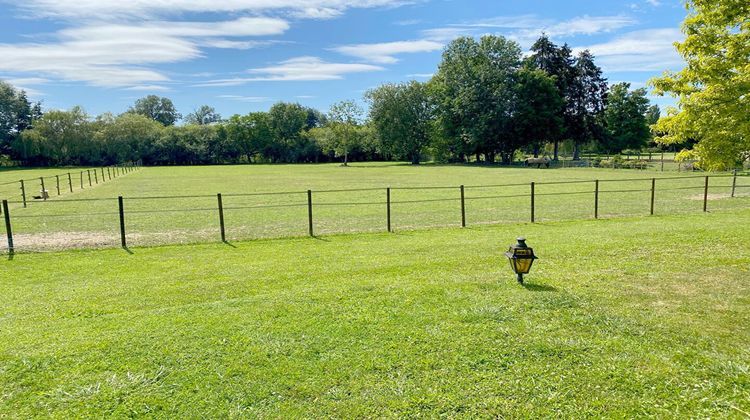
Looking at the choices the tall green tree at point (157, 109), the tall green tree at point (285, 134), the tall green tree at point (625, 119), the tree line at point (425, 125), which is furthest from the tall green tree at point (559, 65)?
the tall green tree at point (157, 109)

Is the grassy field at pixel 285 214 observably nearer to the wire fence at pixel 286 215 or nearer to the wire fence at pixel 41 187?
the wire fence at pixel 286 215

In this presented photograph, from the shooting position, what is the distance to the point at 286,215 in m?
16.4

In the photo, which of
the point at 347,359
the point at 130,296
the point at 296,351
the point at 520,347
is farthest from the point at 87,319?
the point at 520,347

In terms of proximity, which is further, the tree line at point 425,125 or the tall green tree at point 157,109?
the tall green tree at point 157,109

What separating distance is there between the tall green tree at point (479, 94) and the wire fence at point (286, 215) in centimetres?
3745

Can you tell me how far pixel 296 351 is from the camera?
177 inches

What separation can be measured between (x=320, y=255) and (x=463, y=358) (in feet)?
17.2

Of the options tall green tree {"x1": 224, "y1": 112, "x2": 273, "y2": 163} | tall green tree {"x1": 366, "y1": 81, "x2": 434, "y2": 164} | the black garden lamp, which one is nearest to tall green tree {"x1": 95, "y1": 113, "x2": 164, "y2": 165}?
tall green tree {"x1": 224, "y1": 112, "x2": 273, "y2": 163}

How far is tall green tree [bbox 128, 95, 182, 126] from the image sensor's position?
135m

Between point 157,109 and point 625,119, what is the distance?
393 feet

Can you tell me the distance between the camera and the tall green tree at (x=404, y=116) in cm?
7175

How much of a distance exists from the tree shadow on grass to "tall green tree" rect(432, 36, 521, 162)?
177ft

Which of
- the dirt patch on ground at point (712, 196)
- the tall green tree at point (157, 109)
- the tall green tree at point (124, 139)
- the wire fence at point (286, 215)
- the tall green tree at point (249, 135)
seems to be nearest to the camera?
the wire fence at point (286, 215)

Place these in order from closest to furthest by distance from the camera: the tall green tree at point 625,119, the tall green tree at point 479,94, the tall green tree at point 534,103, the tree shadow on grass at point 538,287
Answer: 1. the tree shadow on grass at point 538,287
2. the tall green tree at point 534,103
3. the tall green tree at point 479,94
4. the tall green tree at point 625,119
